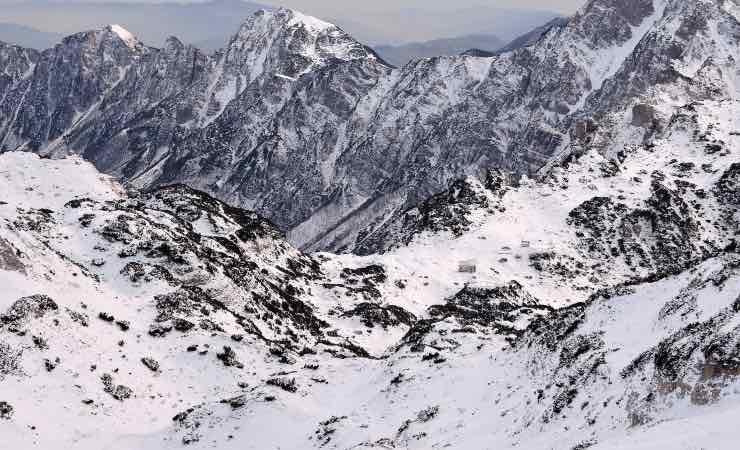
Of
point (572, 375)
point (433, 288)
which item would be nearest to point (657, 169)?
point (433, 288)

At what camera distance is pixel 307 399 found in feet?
159

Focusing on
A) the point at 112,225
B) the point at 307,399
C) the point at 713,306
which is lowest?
the point at 307,399

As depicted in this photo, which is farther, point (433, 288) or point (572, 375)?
point (433, 288)

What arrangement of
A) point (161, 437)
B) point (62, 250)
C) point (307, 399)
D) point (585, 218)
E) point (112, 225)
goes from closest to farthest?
point (161, 437), point (307, 399), point (62, 250), point (112, 225), point (585, 218)

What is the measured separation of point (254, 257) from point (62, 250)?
93.7 ft

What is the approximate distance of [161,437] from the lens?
42406 millimetres

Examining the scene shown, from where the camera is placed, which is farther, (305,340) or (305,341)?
(305,340)

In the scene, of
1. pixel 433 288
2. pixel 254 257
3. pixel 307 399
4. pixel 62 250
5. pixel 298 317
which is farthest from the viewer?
pixel 433 288

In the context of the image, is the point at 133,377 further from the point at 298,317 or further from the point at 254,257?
the point at 254,257

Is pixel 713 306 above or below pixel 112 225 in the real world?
above

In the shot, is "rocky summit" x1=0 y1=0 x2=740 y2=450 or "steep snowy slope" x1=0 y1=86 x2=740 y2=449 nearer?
"rocky summit" x1=0 y1=0 x2=740 y2=450

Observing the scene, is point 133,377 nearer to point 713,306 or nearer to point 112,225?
point 112,225

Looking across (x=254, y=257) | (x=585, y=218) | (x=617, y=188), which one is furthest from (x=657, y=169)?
(x=254, y=257)

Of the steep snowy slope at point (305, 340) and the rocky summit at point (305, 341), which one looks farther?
the steep snowy slope at point (305, 340)
